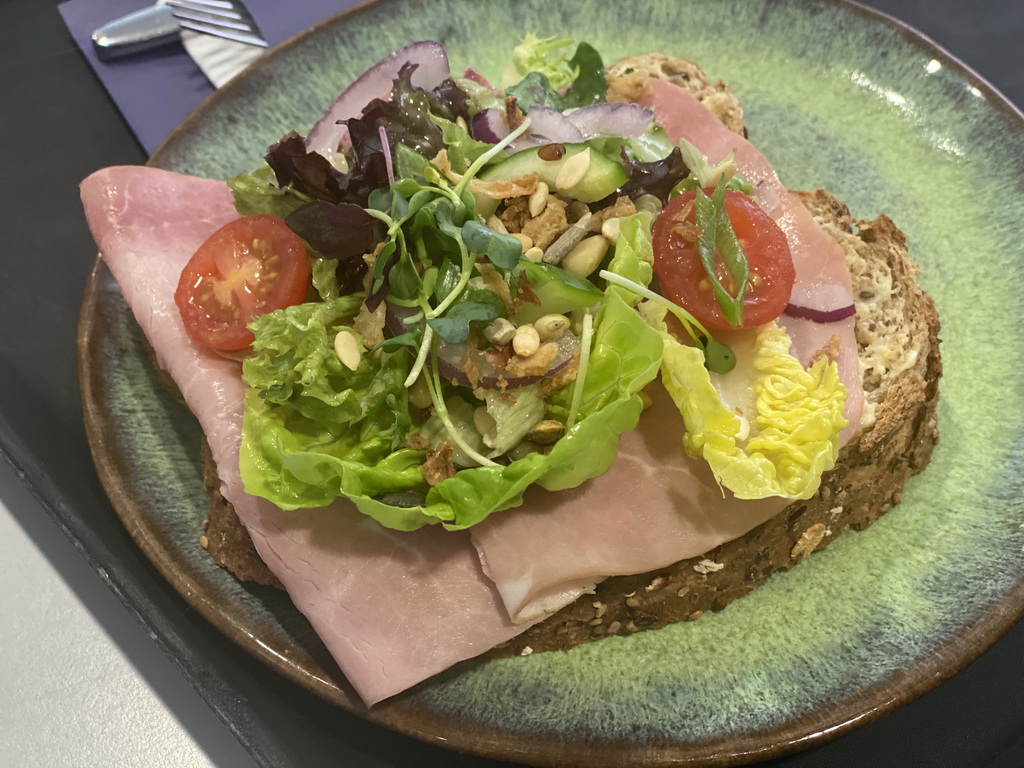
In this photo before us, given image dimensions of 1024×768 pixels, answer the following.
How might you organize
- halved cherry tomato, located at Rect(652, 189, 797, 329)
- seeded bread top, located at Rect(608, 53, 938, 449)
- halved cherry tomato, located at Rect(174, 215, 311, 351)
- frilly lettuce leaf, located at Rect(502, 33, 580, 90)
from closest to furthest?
halved cherry tomato, located at Rect(652, 189, 797, 329) < halved cherry tomato, located at Rect(174, 215, 311, 351) < seeded bread top, located at Rect(608, 53, 938, 449) < frilly lettuce leaf, located at Rect(502, 33, 580, 90)

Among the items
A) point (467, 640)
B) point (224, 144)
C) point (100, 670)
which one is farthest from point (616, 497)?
point (224, 144)

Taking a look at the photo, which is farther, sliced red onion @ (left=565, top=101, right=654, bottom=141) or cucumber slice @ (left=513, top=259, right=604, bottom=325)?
sliced red onion @ (left=565, top=101, right=654, bottom=141)

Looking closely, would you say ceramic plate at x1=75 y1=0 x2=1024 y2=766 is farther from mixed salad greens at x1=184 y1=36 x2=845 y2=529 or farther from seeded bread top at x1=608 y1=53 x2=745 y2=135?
mixed salad greens at x1=184 y1=36 x2=845 y2=529

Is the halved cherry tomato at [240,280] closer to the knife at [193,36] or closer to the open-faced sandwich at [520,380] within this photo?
the open-faced sandwich at [520,380]

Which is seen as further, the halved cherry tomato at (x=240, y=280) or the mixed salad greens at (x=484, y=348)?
the halved cherry tomato at (x=240, y=280)

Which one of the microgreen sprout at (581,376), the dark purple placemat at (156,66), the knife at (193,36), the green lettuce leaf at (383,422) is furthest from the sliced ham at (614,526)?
the knife at (193,36)

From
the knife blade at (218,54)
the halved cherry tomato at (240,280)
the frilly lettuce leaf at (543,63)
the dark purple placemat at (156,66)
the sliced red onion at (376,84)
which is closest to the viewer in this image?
the halved cherry tomato at (240,280)

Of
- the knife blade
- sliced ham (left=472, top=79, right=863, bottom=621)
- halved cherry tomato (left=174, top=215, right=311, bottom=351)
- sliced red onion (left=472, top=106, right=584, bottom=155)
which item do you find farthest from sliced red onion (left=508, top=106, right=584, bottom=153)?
the knife blade
